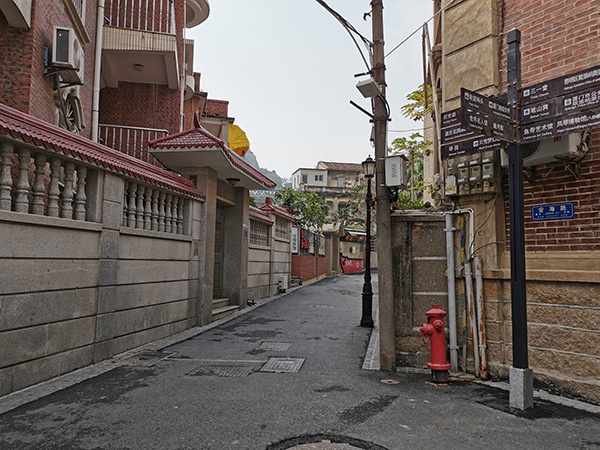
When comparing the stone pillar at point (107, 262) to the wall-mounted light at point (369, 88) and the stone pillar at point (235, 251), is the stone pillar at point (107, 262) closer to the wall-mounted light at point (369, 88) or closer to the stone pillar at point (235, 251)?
the wall-mounted light at point (369, 88)

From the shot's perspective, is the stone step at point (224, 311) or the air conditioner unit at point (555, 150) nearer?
the air conditioner unit at point (555, 150)

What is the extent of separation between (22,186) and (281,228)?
579 inches

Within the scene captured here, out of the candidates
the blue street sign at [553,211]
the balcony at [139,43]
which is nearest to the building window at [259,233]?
the balcony at [139,43]

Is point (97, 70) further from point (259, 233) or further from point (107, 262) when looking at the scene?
point (259, 233)

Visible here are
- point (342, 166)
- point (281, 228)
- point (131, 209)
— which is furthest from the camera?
point (342, 166)

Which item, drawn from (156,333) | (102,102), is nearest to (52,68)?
(156,333)

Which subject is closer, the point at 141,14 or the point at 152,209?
the point at 152,209

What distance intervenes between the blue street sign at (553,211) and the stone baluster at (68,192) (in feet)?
21.4

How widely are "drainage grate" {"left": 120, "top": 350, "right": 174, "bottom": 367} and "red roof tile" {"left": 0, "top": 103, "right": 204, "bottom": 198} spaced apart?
10.0 feet

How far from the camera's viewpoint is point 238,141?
2022 centimetres

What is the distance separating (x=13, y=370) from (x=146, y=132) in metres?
10.2

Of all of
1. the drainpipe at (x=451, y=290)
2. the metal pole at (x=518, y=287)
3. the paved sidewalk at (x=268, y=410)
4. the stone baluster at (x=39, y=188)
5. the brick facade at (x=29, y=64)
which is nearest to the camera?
the paved sidewalk at (x=268, y=410)

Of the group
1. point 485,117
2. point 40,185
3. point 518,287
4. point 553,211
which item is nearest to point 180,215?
point 40,185

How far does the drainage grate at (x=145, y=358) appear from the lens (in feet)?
22.6
